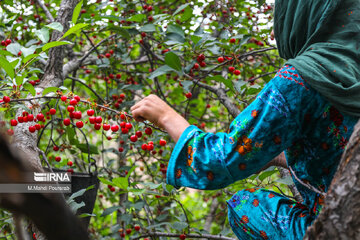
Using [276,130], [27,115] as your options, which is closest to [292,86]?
[276,130]

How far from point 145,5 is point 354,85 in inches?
77.0

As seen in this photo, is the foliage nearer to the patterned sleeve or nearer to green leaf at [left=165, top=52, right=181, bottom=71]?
green leaf at [left=165, top=52, right=181, bottom=71]

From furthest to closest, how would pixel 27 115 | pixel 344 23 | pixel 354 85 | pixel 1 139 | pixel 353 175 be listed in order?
pixel 27 115
pixel 344 23
pixel 354 85
pixel 353 175
pixel 1 139

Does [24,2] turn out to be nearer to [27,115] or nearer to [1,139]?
[27,115]

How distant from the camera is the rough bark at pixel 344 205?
621 mm

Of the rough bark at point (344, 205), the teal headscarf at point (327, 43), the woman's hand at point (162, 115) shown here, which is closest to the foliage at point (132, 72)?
the woman's hand at point (162, 115)

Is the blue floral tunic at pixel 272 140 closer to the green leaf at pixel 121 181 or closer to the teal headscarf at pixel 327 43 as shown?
the teal headscarf at pixel 327 43

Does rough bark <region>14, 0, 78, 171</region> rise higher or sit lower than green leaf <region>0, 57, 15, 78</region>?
lower

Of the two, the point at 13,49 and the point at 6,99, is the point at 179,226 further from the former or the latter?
the point at 13,49

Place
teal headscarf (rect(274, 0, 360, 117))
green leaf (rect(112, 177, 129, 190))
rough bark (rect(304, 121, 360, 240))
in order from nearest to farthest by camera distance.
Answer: rough bark (rect(304, 121, 360, 240))
teal headscarf (rect(274, 0, 360, 117))
green leaf (rect(112, 177, 129, 190))

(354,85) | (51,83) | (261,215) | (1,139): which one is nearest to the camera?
(1,139)

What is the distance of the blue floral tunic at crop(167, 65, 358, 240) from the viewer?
971 millimetres

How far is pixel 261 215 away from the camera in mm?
1271

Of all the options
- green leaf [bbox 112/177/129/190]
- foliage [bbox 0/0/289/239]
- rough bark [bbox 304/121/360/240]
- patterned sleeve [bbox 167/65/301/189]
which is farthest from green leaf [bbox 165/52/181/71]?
rough bark [bbox 304/121/360/240]
